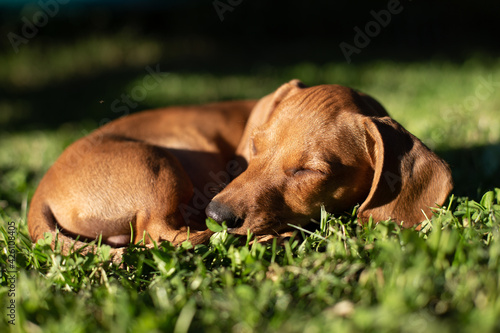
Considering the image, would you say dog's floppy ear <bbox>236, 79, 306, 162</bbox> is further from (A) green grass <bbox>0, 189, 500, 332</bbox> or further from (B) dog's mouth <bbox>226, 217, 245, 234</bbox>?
(A) green grass <bbox>0, 189, 500, 332</bbox>

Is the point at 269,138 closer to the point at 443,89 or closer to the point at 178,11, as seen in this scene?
the point at 443,89

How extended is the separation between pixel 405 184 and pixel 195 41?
11.0 m

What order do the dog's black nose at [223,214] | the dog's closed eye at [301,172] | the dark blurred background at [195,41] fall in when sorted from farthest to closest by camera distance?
the dark blurred background at [195,41]
the dog's closed eye at [301,172]
the dog's black nose at [223,214]

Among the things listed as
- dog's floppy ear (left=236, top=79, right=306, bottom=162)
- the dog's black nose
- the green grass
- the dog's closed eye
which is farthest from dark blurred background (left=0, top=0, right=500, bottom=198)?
the green grass

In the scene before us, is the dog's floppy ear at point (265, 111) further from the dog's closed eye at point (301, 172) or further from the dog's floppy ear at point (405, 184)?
the dog's floppy ear at point (405, 184)

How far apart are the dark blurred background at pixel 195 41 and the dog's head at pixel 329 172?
5.64 metres

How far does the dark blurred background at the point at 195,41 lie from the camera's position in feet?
33.7

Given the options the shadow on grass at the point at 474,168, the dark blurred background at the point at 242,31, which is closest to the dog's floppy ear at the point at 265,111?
the shadow on grass at the point at 474,168

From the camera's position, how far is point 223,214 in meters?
2.98

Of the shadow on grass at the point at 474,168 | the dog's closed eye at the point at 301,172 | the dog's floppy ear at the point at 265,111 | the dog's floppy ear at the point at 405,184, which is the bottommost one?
the shadow on grass at the point at 474,168

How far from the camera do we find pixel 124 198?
3.33m

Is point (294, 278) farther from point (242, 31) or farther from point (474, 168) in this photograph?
point (242, 31)

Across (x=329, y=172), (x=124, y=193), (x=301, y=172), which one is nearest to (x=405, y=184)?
(x=329, y=172)

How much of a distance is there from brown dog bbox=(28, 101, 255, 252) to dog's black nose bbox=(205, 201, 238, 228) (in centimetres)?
12
